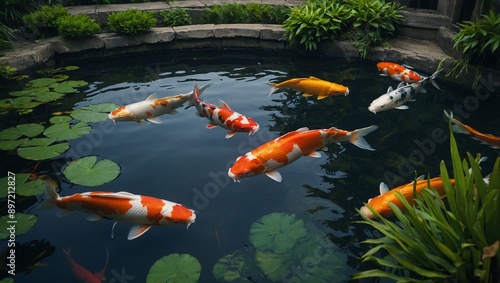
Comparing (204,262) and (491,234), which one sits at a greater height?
(491,234)

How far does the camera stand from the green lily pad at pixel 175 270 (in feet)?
9.98

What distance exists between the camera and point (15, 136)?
198 inches

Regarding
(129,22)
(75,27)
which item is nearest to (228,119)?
(129,22)

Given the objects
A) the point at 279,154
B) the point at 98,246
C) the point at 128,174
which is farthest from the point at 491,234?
the point at 128,174

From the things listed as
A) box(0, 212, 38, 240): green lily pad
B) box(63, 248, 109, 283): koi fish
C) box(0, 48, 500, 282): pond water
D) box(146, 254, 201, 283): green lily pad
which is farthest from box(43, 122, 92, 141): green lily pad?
box(146, 254, 201, 283): green lily pad

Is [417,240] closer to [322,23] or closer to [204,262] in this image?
[204,262]

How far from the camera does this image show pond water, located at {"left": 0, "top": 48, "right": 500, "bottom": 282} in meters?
3.39

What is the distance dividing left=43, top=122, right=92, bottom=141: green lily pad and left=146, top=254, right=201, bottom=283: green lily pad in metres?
2.76

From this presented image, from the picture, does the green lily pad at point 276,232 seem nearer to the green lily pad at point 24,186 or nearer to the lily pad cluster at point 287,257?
the lily pad cluster at point 287,257

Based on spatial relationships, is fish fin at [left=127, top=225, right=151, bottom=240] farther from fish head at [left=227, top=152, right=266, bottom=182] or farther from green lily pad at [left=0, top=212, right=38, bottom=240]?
green lily pad at [left=0, top=212, right=38, bottom=240]

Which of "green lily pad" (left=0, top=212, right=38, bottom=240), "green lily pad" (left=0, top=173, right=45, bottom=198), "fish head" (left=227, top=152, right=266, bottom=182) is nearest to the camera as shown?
"green lily pad" (left=0, top=212, right=38, bottom=240)

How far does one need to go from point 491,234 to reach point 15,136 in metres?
5.61

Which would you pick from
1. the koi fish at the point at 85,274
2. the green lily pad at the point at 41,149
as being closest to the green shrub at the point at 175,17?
the green lily pad at the point at 41,149

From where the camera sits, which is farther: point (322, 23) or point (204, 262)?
point (322, 23)
